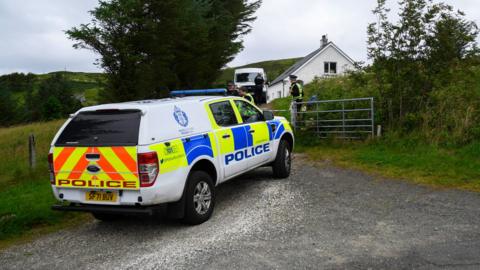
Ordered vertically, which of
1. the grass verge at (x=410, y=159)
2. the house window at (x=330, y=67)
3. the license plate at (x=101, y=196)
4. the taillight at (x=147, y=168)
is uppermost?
the house window at (x=330, y=67)

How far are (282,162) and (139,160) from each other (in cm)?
406

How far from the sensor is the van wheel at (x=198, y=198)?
18.8ft

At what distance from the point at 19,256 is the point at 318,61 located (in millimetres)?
39379

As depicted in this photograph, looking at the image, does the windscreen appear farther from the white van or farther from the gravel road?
the gravel road

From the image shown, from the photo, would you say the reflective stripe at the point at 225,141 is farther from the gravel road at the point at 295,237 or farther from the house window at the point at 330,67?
the house window at the point at 330,67

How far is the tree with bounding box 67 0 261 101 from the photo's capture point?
19469mm

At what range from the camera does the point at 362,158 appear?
10227mm

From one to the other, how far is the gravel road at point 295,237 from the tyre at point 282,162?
3.38 feet

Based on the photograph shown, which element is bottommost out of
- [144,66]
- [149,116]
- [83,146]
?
[83,146]

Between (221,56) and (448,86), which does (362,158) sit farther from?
(221,56)

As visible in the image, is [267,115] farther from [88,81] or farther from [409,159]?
[88,81]

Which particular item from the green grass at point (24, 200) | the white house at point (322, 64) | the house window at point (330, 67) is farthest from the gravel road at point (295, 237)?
the house window at point (330, 67)

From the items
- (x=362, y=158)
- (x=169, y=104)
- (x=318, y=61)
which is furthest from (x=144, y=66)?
(x=318, y=61)

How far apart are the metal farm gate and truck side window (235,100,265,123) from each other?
4.64 m
